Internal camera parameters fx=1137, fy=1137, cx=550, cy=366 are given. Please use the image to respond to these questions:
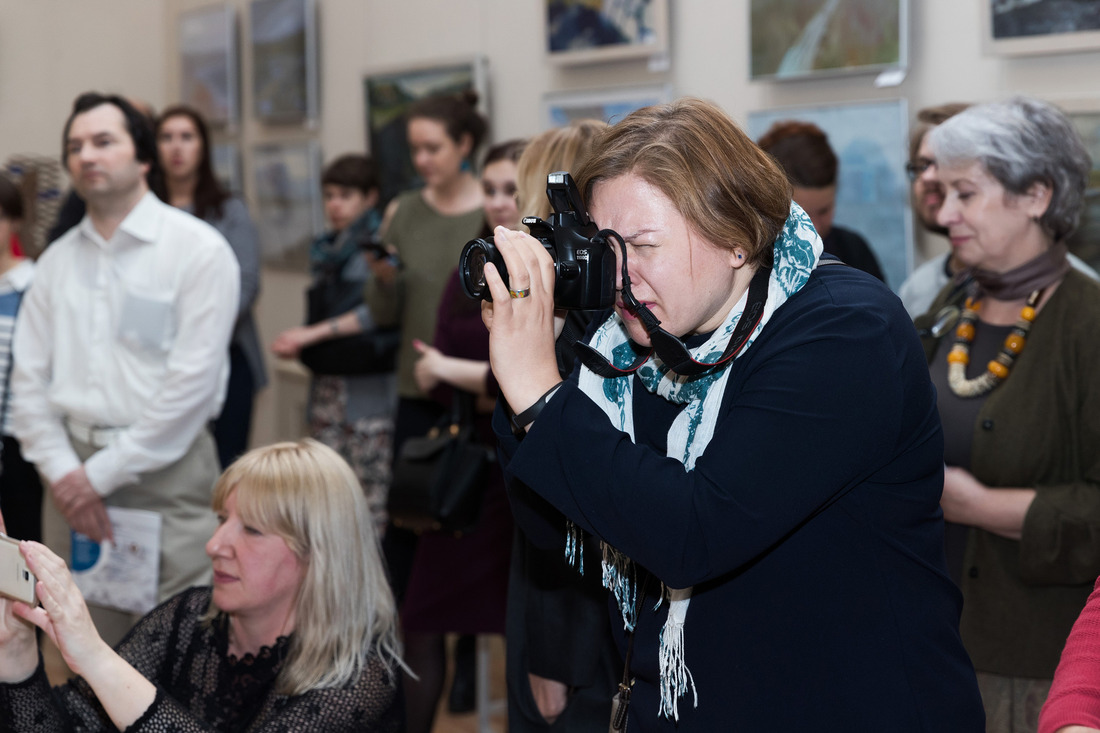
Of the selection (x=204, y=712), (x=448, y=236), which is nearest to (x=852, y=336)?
(x=204, y=712)

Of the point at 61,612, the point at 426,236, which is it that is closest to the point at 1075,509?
the point at 61,612

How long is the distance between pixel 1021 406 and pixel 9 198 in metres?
3.04

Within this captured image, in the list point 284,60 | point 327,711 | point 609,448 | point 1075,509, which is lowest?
point 327,711

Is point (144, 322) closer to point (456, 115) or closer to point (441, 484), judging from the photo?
point (441, 484)

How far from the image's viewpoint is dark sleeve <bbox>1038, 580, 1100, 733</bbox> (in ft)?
4.27

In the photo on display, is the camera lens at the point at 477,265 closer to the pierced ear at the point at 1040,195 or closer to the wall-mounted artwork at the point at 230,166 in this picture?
the pierced ear at the point at 1040,195

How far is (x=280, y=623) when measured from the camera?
7.06 feet

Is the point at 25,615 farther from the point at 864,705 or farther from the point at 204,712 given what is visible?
the point at 864,705

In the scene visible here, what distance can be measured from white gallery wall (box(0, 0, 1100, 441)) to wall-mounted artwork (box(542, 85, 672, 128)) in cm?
4

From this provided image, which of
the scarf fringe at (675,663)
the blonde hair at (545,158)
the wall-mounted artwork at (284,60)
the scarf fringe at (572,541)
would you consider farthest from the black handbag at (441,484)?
the wall-mounted artwork at (284,60)

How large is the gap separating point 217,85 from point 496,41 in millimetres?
2220

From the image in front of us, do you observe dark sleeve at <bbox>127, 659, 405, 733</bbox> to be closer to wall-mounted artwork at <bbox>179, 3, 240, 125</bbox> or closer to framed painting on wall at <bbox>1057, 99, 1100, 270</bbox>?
framed painting on wall at <bbox>1057, 99, 1100, 270</bbox>

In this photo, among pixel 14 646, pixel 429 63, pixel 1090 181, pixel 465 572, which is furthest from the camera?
pixel 429 63

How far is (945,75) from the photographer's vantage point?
326 centimetres
